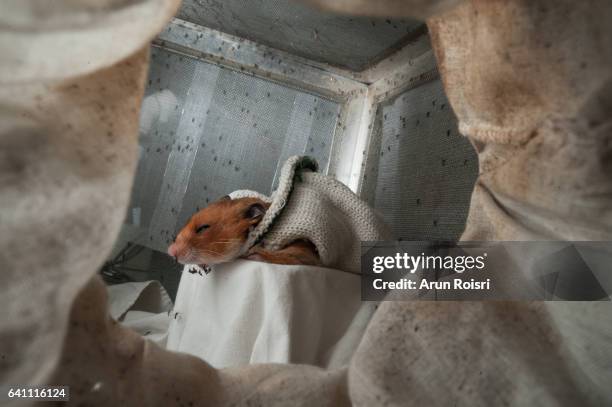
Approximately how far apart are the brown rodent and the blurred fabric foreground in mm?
591

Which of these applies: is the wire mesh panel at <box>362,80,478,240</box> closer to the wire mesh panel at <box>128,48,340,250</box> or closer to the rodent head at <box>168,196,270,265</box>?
the wire mesh panel at <box>128,48,340,250</box>

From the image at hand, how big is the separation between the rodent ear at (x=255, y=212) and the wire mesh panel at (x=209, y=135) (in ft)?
1.00

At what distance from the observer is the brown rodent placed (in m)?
1.18

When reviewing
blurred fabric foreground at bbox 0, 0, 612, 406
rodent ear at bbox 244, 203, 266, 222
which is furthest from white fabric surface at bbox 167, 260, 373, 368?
blurred fabric foreground at bbox 0, 0, 612, 406

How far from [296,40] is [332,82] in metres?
0.20

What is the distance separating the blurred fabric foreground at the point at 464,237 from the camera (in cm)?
35

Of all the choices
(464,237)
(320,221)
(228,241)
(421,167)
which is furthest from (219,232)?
(464,237)

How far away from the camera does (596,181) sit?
51 centimetres

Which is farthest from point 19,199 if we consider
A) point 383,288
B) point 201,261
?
point 201,261

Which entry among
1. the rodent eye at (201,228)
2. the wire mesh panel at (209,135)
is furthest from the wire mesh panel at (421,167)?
the rodent eye at (201,228)

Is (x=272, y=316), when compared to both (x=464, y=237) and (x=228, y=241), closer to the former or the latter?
(x=228, y=241)

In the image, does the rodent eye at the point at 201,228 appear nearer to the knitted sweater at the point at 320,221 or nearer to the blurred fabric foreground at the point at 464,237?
the knitted sweater at the point at 320,221

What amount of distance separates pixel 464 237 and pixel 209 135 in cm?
109

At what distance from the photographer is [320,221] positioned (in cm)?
121
